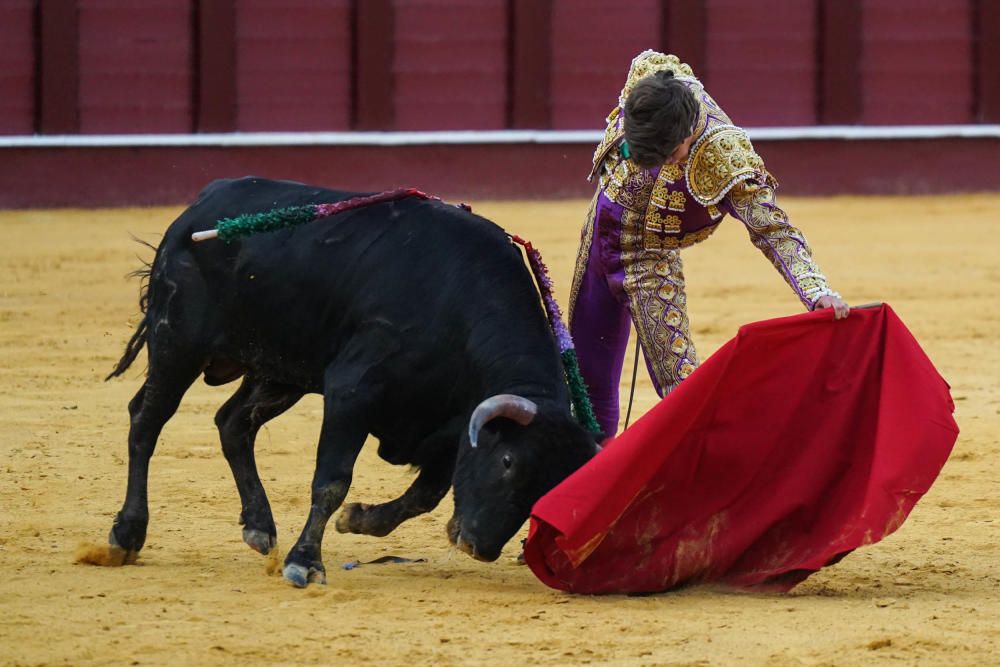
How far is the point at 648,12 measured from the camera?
11.3 meters

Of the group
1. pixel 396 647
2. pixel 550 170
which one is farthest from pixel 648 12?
pixel 396 647

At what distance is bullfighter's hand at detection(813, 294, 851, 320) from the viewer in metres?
3.51

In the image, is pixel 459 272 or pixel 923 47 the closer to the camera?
pixel 459 272

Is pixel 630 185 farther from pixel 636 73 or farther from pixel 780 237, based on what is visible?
pixel 780 237

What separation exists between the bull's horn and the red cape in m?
0.16

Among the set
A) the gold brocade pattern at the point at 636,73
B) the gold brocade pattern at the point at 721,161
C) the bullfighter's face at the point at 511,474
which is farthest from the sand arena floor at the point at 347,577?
the gold brocade pattern at the point at 636,73

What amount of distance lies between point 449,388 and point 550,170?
24.6 ft

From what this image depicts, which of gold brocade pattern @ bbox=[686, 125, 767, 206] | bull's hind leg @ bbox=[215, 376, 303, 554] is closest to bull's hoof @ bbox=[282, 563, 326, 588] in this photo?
bull's hind leg @ bbox=[215, 376, 303, 554]

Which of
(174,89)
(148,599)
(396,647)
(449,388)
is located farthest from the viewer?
(174,89)

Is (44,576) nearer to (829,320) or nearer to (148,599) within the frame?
(148,599)

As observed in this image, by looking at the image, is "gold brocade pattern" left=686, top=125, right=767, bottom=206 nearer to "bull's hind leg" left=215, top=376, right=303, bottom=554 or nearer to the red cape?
the red cape

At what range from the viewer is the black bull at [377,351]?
3.46 metres

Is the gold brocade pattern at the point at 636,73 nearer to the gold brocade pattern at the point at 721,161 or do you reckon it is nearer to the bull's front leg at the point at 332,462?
the gold brocade pattern at the point at 721,161

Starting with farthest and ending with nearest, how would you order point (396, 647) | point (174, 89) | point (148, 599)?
point (174, 89)
point (148, 599)
point (396, 647)
